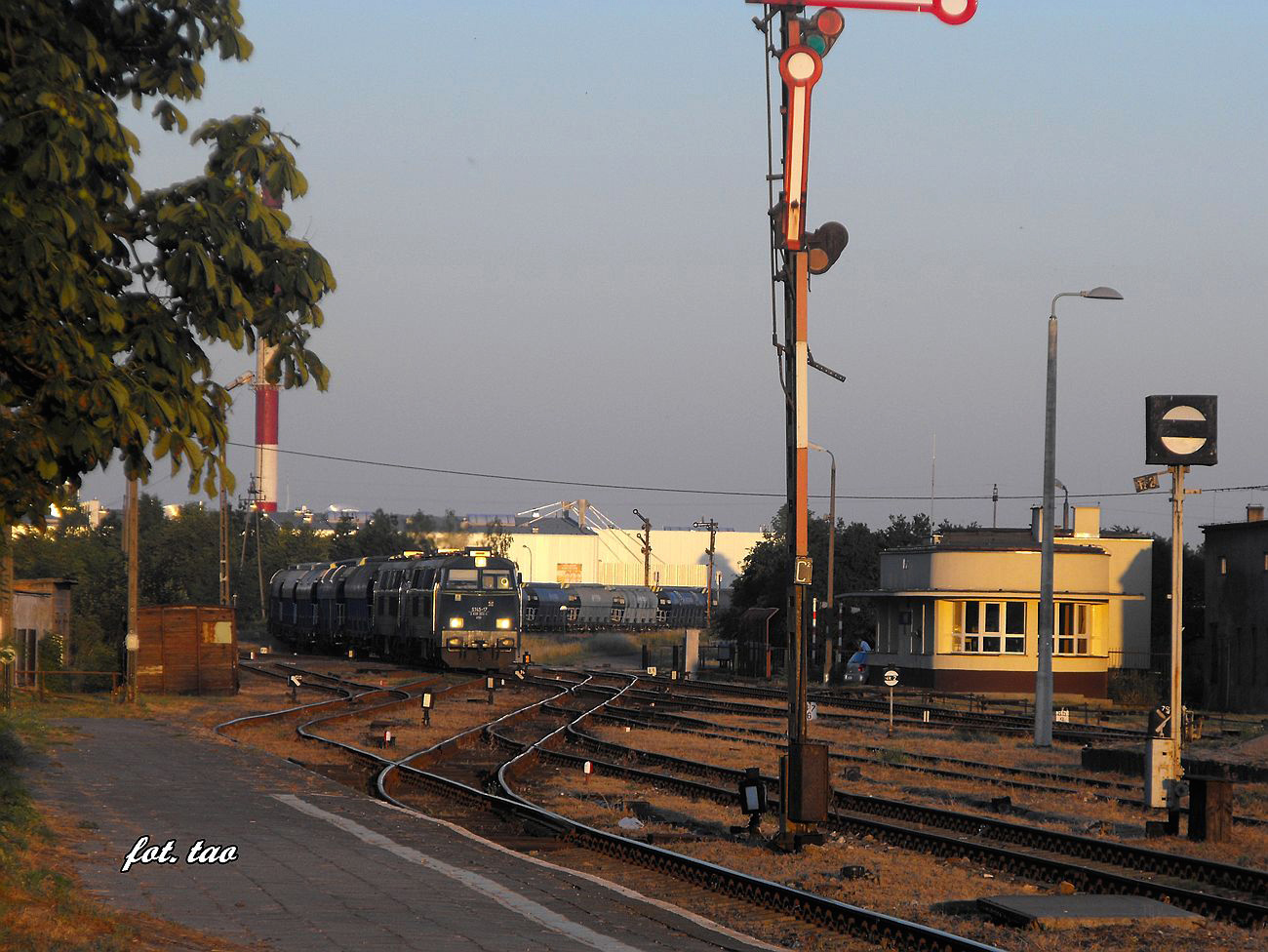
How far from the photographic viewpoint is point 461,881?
12117 mm

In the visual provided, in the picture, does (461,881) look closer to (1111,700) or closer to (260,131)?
(260,131)

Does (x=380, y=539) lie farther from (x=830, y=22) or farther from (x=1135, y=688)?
(x=830, y=22)

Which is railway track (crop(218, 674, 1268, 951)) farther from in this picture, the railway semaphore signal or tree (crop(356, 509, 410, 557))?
tree (crop(356, 509, 410, 557))

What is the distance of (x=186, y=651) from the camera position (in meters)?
39.1

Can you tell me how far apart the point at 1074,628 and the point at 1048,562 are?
74.3ft

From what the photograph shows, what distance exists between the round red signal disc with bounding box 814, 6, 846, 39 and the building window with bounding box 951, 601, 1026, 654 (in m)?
37.8

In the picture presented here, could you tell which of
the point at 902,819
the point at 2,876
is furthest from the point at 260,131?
the point at 902,819

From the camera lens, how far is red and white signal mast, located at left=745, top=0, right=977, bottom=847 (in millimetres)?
14352

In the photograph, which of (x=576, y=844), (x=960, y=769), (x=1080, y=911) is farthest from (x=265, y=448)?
(x=1080, y=911)

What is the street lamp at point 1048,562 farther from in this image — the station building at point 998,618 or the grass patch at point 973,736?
the station building at point 998,618

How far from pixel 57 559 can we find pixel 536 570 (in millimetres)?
74424

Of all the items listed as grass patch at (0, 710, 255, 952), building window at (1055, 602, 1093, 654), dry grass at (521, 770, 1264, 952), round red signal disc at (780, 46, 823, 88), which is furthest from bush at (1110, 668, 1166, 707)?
grass patch at (0, 710, 255, 952)

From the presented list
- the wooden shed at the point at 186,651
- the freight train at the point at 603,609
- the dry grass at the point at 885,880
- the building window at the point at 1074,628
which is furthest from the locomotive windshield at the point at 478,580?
the freight train at the point at 603,609

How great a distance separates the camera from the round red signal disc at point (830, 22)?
562 inches
